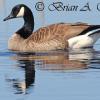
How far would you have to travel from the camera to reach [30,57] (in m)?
13.7

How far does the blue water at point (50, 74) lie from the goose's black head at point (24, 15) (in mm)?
442

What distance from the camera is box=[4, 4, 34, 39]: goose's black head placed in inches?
655

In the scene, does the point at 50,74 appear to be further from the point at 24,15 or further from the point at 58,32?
the point at 24,15

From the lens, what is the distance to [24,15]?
17.0 meters

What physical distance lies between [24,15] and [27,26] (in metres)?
0.30

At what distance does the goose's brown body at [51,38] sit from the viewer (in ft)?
51.3

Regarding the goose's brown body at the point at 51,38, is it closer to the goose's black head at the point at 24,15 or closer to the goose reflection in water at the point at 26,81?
the goose's black head at the point at 24,15

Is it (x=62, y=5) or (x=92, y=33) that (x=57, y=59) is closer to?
(x=92, y=33)

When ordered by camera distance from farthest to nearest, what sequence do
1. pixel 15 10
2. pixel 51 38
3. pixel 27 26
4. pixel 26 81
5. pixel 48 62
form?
pixel 27 26, pixel 15 10, pixel 51 38, pixel 48 62, pixel 26 81

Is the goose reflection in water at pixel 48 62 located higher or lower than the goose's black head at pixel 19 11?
lower

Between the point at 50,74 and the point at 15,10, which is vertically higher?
the point at 15,10

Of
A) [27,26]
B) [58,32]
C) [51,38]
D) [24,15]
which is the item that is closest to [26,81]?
[51,38]

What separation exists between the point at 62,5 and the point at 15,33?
5.72m

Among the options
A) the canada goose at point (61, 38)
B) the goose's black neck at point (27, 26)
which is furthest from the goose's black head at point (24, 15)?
the canada goose at point (61, 38)
